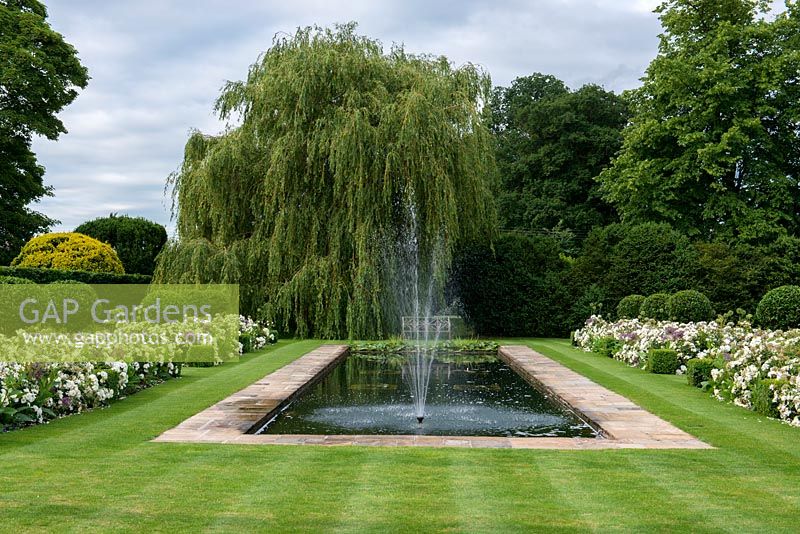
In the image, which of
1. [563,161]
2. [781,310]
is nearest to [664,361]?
[781,310]

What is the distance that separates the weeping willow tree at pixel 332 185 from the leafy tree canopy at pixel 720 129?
23.3 ft

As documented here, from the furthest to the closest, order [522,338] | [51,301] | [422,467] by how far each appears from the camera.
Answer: [522,338]
[51,301]
[422,467]

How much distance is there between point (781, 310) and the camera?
15727 mm

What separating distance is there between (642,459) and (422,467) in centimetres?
157

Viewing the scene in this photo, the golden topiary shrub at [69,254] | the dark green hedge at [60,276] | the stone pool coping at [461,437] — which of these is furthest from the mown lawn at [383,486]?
the golden topiary shrub at [69,254]

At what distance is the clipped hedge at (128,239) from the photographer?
2506cm

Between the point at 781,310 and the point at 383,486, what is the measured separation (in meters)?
13.2

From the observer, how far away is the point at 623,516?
4238mm

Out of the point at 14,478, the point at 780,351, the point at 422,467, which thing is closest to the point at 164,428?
the point at 14,478

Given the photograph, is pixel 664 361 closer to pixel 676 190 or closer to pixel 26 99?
pixel 676 190

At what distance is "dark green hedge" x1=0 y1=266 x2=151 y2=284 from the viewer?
18672 mm

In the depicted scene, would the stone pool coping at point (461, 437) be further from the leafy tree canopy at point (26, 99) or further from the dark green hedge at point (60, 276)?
the leafy tree canopy at point (26, 99)

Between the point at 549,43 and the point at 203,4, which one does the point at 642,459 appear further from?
the point at 549,43

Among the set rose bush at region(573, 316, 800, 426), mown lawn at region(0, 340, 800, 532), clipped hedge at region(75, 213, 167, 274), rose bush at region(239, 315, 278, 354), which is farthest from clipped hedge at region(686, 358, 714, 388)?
clipped hedge at region(75, 213, 167, 274)
